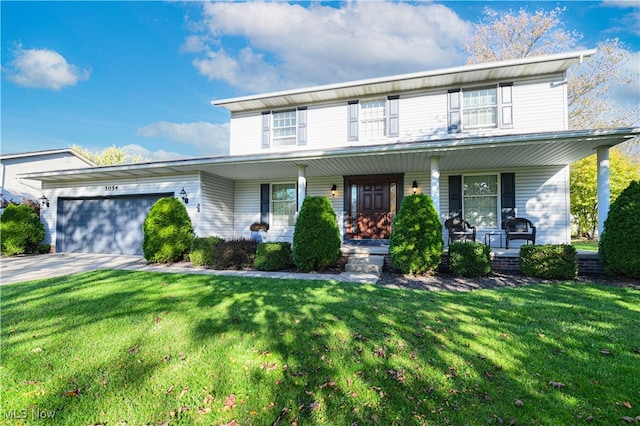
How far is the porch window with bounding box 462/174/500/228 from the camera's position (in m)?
9.00

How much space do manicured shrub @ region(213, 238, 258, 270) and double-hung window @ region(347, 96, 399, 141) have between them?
4.98 metres

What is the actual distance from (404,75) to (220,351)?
8910 mm

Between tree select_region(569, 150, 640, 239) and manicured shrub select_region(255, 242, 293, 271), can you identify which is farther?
tree select_region(569, 150, 640, 239)

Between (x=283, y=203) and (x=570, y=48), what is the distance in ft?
55.0

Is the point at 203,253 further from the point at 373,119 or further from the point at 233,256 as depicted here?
the point at 373,119

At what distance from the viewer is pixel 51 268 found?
7.49m

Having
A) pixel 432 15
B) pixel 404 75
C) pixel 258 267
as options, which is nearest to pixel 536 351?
pixel 258 267

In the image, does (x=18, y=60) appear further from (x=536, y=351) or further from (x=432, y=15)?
(x=536, y=351)

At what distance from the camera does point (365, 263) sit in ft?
24.1

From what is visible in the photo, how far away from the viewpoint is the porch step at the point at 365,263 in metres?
7.10

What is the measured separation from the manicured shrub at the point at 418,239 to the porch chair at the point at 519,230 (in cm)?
253

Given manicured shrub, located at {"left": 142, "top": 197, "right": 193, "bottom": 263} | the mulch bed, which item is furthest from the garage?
the mulch bed

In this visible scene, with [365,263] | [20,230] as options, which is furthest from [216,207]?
[20,230]

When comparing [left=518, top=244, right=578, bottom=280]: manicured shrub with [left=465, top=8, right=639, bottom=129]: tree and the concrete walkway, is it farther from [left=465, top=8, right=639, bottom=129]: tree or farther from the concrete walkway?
[left=465, top=8, right=639, bottom=129]: tree
